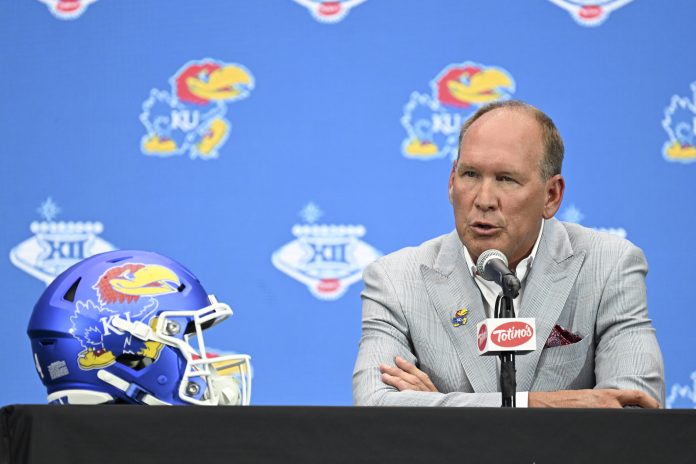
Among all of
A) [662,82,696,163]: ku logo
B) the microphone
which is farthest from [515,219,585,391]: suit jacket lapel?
[662,82,696,163]: ku logo

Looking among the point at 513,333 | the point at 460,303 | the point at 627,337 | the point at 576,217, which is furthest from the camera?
the point at 576,217

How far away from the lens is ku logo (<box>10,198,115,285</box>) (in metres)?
3.58

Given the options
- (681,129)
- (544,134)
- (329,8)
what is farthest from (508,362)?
(329,8)

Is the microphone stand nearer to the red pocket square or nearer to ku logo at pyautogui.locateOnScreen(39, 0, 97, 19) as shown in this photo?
the red pocket square

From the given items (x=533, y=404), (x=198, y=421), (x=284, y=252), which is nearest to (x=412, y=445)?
(x=198, y=421)

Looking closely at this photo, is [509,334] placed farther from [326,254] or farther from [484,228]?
[326,254]

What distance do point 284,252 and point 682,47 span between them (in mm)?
1593

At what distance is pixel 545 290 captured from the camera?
2.65m

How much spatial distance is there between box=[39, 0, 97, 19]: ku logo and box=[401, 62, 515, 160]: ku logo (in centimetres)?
123

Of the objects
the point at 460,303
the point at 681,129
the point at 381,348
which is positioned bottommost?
the point at 381,348

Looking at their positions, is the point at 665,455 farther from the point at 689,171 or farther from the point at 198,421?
the point at 689,171

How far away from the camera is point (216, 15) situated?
3664 millimetres

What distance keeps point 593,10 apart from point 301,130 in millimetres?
1127

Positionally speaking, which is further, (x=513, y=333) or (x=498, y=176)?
(x=498, y=176)
